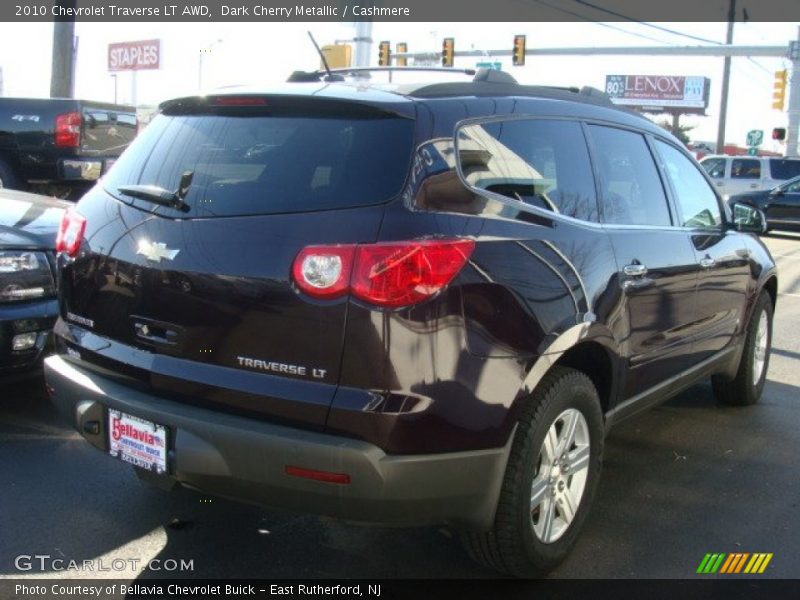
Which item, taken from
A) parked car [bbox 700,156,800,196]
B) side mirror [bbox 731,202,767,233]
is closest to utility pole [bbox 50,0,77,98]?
side mirror [bbox 731,202,767,233]

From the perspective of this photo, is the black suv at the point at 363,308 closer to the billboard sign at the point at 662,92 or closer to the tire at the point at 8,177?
the tire at the point at 8,177

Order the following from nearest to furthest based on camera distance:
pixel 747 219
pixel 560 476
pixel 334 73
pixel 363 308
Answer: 1. pixel 363 308
2. pixel 560 476
3. pixel 334 73
4. pixel 747 219

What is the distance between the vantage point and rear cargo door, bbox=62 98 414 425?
8.76 ft

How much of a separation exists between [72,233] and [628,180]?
8.00 feet

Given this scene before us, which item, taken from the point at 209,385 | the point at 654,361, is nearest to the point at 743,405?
the point at 654,361

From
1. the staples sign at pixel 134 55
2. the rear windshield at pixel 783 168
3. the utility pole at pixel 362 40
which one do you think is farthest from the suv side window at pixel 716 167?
the staples sign at pixel 134 55

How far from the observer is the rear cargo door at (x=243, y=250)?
2.67 metres

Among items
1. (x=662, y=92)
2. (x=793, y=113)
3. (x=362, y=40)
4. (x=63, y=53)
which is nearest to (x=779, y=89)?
(x=793, y=113)

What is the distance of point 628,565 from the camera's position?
3.35 meters

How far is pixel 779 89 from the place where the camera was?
35.1m

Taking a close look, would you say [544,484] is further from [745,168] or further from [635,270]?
[745,168]

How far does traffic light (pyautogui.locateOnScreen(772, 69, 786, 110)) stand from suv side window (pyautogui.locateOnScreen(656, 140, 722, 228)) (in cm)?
3379

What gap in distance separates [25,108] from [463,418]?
28.9 ft

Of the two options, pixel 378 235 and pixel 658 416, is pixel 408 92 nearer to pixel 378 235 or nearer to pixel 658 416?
pixel 378 235
